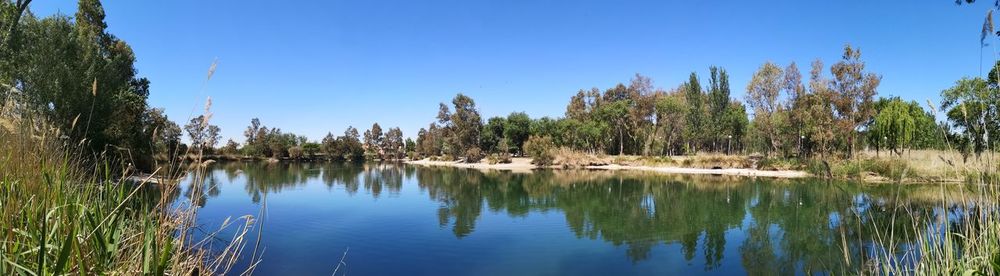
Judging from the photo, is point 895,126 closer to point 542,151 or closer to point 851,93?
point 851,93

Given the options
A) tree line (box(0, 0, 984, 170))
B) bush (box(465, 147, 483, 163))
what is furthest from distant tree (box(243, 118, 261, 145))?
bush (box(465, 147, 483, 163))

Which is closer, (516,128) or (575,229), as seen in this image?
(575,229)

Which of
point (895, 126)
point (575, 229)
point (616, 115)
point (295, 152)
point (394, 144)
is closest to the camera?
point (575, 229)

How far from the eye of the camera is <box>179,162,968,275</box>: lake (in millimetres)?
8297

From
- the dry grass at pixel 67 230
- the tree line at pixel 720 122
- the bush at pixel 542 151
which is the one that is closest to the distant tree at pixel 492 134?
the tree line at pixel 720 122

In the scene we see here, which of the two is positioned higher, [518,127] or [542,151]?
[518,127]

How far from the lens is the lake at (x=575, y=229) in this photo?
327 inches

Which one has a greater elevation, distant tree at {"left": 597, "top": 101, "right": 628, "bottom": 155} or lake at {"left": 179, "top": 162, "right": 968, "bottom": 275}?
distant tree at {"left": 597, "top": 101, "right": 628, "bottom": 155}

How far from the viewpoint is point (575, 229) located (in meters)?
12.2

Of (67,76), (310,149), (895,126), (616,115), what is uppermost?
(616,115)

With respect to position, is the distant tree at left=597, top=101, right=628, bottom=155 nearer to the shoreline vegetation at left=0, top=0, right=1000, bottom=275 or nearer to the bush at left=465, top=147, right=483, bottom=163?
the shoreline vegetation at left=0, top=0, right=1000, bottom=275

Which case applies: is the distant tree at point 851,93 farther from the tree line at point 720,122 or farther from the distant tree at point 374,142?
the distant tree at point 374,142

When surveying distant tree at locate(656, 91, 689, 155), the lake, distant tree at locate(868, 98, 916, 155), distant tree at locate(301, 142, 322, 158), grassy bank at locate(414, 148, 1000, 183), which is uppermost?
distant tree at locate(656, 91, 689, 155)

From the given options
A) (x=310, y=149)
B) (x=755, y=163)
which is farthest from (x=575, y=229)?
(x=310, y=149)
